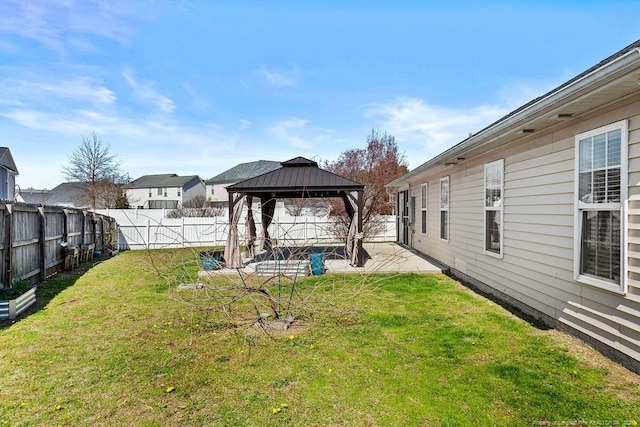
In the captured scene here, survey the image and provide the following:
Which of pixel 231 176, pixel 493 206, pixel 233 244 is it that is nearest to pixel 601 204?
pixel 493 206

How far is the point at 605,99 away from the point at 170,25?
861cm

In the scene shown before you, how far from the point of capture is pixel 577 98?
357 centimetres

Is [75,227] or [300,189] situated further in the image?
[75,227]

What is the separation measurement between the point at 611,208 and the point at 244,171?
42054 mm

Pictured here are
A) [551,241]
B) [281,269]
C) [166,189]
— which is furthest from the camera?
[166,189]

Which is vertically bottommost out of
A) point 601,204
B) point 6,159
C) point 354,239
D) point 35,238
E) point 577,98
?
point 354,239

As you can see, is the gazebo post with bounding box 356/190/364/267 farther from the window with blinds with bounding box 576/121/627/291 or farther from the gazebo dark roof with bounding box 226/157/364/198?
the window with blinds with bounding box 576/121/627/291

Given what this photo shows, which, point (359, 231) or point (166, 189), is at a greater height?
point (166, 189)

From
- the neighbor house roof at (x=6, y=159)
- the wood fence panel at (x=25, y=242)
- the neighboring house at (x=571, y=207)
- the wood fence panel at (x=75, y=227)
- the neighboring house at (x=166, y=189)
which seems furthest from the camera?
the neighboring house at (x=166, y=189)

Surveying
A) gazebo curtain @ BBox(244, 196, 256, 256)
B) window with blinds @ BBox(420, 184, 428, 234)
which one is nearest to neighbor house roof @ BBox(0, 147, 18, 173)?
gazebo curtain @ BBox(244, 196, 256, 256)

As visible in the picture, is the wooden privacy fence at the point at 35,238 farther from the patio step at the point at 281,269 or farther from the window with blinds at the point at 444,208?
the window with blinds at the point at 444,208

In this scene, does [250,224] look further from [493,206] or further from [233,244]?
[493,206]

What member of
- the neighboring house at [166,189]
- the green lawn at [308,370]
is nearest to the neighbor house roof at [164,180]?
the neighboring house at [166,189]

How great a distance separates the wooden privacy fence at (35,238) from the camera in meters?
6.46
